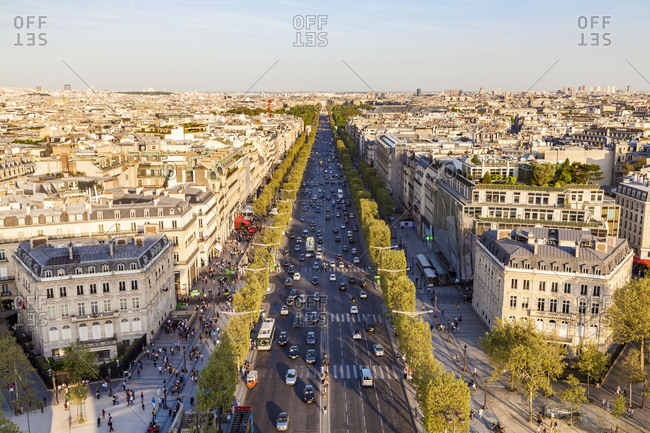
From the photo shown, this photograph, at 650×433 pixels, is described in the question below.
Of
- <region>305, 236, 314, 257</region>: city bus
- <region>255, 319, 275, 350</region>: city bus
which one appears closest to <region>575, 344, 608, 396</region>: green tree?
<region>255, 319, 275, 350</region>: city bus

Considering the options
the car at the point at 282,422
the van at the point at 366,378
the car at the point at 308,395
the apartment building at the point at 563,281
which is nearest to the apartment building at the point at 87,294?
the car at the point at 308,395

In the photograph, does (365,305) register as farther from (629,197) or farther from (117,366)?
(629,197)

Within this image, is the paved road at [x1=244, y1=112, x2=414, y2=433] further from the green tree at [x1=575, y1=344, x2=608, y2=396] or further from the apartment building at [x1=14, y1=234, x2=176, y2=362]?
the green tree at [x1=575, y1=344, x2=608, y2=396]

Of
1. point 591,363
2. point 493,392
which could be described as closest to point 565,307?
point 591,363

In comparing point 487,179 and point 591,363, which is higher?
point 487,179

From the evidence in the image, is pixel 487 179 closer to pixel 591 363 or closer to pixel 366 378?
pixel 591 363
